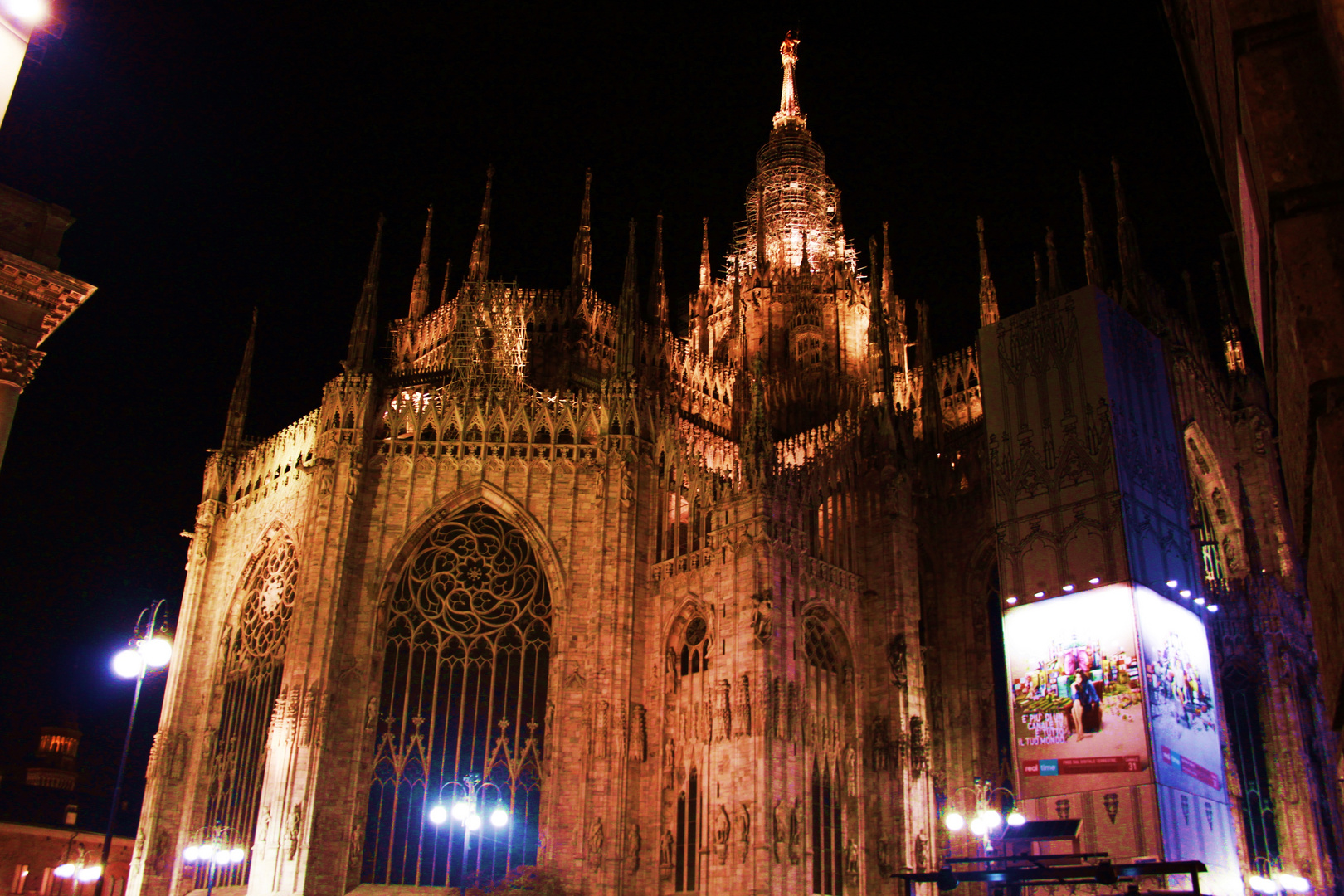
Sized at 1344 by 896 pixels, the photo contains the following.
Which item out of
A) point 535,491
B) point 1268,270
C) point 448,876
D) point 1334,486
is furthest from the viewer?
point 535,491

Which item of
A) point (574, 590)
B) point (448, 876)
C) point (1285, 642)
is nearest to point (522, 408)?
point (574, 590)

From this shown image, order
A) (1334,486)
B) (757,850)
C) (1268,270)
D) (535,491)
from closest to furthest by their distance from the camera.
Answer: (1334,486), (1268,270), (757,850), (535,491)

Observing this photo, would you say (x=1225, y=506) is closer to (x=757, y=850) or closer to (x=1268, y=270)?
(x=757, y=850)

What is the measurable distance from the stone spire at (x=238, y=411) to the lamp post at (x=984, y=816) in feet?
96.5

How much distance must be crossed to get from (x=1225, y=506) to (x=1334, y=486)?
4452cm

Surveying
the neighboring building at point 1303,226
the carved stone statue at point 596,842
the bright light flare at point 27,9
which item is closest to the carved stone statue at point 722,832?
the carved stone statue at point 596,842

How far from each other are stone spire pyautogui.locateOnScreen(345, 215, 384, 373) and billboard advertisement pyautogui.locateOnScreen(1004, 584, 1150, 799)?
23.0 meters

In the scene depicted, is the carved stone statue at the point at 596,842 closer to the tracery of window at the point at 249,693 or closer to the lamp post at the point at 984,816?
the lamp post at the point at 984,816

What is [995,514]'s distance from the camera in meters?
35.6

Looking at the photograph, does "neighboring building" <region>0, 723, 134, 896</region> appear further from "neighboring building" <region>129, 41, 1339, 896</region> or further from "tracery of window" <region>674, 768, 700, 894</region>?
"tracery of window" <region>674, 768, 700, 894</region>

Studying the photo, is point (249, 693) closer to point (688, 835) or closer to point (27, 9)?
point (688, 835)

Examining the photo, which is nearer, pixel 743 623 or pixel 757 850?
pixel 757 850

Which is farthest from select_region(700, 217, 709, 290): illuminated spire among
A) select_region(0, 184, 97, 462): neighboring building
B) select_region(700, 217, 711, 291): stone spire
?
select_region(0, 184, 97, 462): neighboring building

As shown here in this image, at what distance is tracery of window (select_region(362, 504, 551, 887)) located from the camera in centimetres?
3234
